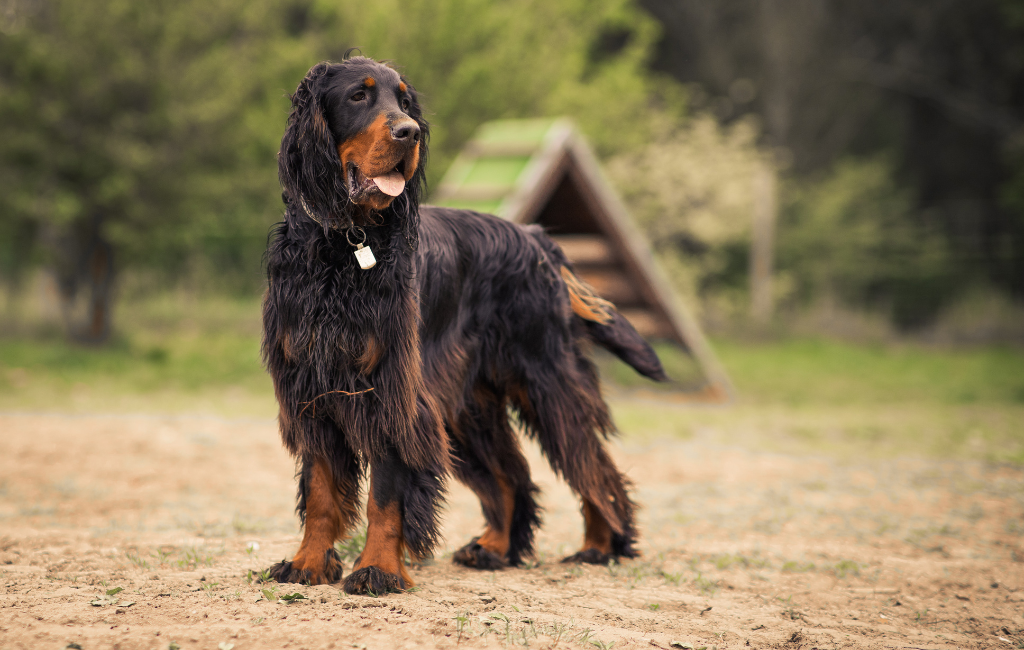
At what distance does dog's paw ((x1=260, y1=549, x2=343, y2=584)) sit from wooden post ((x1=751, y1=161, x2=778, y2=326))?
15.4 metres

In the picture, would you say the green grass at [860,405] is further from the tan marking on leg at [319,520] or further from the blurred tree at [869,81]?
the blurred tree at [869,81]

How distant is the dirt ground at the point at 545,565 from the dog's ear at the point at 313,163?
124 centimetres

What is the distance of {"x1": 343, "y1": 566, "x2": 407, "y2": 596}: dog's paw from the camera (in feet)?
9.55

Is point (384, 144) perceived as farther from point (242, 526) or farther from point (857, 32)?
point (857, 32)

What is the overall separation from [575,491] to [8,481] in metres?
3.55

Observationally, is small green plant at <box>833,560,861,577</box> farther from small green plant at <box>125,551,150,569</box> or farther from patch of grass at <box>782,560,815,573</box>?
small green plant at <box>125,551,150,569</box>

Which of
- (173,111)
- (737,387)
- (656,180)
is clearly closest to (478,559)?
(737,387)

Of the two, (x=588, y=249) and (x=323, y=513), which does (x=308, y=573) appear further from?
(x=588, y=249)

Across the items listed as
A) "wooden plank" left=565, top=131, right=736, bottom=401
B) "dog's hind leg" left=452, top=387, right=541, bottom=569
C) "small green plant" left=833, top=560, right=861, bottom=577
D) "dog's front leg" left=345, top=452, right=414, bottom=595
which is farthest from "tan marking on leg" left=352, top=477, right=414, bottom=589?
"wooden plank" left=565, top=131, right=736, bottom=401

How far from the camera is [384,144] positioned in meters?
2.80

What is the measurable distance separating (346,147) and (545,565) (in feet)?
6.31

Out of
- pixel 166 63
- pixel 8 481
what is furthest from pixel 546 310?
pixel 166 63

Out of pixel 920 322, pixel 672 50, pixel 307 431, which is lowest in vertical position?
pixel 307 431

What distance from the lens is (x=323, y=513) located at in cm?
305
